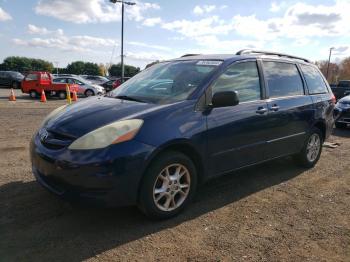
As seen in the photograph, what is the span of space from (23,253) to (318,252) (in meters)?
2.71

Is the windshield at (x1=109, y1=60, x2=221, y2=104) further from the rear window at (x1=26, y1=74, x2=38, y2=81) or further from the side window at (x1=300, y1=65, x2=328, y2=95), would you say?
the rear window at (x1=26, y1=74, x2=38, y2=81)

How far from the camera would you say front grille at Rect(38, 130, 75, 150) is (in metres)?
3.55

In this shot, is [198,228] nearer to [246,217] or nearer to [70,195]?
[246,217]

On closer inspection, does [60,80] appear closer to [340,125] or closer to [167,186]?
[340,125]

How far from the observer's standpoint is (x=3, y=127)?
8.95 meters

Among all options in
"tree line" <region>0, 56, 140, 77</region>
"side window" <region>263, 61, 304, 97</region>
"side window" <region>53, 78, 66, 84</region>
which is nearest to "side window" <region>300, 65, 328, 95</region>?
"side window" <region>263, 61, 304, 97</region>

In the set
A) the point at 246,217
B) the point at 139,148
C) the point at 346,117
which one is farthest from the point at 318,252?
the point at 346,117

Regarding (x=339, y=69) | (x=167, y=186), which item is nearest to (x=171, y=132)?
(x=167, y=186)

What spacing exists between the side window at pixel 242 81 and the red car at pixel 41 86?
18.8 m

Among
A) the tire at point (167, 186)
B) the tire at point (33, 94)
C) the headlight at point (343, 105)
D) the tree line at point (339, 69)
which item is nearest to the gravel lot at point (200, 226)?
the tire at point (167, 186)

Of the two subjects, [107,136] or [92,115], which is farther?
[92,115]

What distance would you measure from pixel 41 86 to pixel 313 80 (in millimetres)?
18516

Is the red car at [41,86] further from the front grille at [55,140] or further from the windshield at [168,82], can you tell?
the front grille at [55,140]

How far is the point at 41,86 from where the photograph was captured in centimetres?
2158
